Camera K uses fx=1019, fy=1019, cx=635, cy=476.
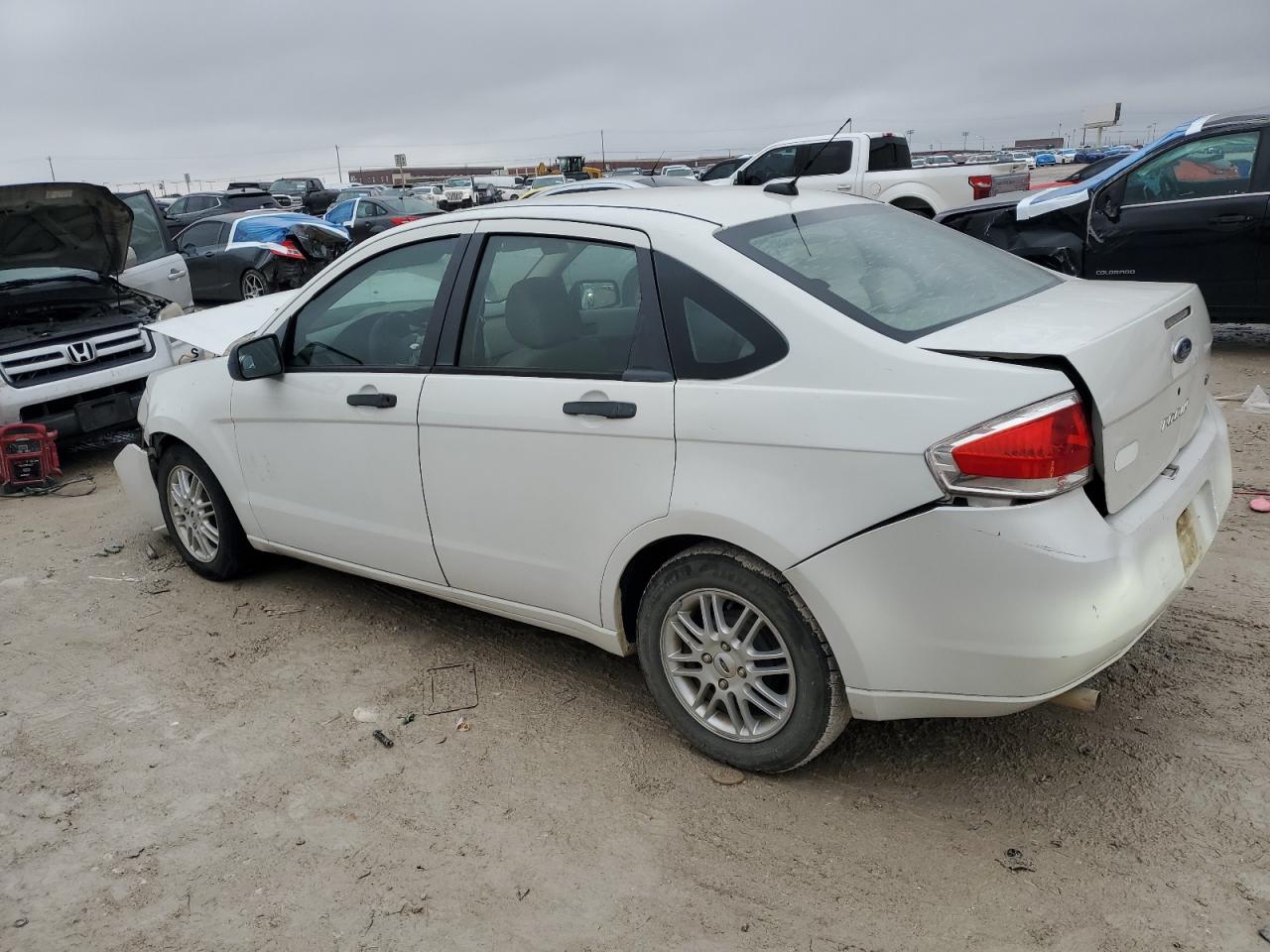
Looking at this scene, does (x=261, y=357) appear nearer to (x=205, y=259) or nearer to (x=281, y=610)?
(x=281, y=610)

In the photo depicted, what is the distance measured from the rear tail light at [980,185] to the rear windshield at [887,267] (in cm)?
1119

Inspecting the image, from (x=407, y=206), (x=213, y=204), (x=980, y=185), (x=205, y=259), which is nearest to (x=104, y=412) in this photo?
(x=205, y=259)

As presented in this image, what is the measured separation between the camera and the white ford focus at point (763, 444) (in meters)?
2.53

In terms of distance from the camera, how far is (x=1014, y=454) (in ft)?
8.05

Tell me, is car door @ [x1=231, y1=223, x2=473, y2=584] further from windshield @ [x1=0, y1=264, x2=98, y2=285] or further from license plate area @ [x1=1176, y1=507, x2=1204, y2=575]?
windshield @ [x1=0, y1=264, x2=98, y2=285]

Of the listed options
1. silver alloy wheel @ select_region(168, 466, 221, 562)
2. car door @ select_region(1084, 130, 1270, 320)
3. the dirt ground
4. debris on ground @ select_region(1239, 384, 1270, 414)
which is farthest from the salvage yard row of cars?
car door @ select_region(1084, 130, 1270, 320)

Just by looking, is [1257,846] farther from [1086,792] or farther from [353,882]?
[353,882]

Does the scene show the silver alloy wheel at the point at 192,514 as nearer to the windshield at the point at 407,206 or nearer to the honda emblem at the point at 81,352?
the honda emblem at the point at 81,352

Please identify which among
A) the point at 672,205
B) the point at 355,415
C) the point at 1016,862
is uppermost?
the point at 672,205

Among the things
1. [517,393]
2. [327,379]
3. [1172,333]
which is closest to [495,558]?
[517,393]

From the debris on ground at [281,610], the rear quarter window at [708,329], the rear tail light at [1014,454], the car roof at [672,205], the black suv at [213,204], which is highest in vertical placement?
the black suv at [213,204]

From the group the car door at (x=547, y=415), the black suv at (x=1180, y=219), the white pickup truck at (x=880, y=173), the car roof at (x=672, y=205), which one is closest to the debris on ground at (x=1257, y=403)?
the black suv at (x=1180, y=219)

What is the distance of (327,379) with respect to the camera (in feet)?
13.1

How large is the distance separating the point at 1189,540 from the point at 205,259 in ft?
49.2
